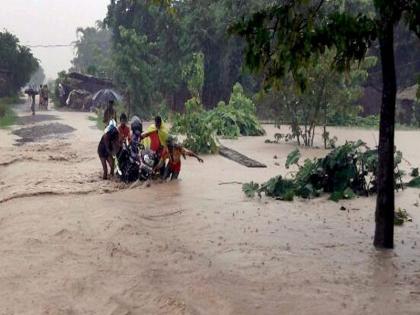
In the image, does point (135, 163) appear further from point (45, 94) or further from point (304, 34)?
point (45, 94)

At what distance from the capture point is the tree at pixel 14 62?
129 feet

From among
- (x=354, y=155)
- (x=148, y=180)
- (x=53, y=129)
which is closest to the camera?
(x=354, y=155)

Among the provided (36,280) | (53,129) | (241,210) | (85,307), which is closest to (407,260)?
(241,210)

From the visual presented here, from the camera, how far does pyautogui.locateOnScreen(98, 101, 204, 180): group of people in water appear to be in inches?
423

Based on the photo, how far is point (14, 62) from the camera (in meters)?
40.3

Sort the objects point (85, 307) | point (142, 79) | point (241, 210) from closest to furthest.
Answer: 1. point (85, 307)
2. point (241, 210)
3. point (142, 79)

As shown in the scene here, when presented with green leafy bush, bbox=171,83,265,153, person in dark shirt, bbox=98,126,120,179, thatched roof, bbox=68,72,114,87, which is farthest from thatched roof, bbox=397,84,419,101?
person in dark shirt, bbox=98,126,120,179

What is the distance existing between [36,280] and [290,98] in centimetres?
1437

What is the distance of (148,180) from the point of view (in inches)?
424

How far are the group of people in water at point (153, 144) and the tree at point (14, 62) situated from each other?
31.0 metres

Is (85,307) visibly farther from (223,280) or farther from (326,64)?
(326,64)

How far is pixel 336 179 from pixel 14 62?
3537 centimetres

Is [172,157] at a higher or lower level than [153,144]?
lower

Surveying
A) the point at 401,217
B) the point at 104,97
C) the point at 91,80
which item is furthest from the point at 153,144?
the point at 91,80
